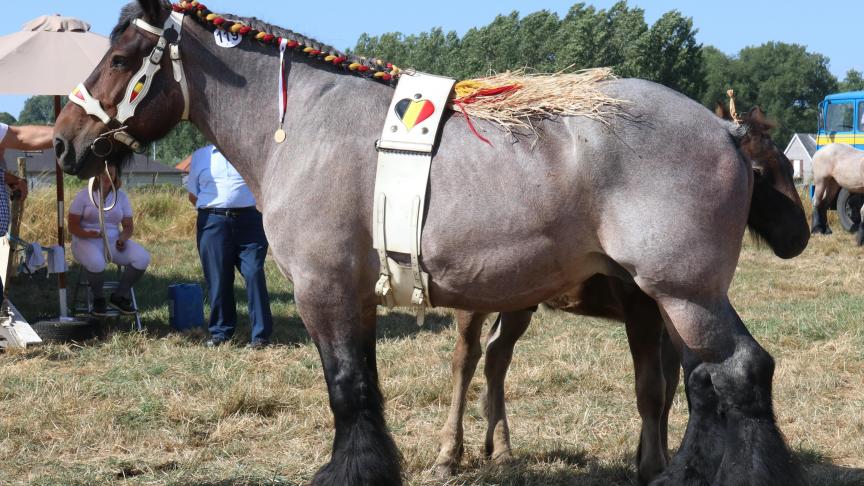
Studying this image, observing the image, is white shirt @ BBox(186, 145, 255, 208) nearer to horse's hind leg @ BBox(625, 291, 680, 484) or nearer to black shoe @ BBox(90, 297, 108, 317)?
black shoe @ BBox(90, 297, 108, 317)

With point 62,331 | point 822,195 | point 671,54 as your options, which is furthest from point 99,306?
point 671,54

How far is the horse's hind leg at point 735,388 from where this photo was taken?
313cm

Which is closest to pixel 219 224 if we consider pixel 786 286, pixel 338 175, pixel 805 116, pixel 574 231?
pixel 338 175

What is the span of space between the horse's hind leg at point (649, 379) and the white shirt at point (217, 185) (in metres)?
4.54

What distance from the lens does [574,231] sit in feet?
10.4

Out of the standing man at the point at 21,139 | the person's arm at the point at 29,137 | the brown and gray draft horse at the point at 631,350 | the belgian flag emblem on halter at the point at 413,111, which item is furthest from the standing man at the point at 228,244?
the belgian flag emblem on halter at the point at 413,111

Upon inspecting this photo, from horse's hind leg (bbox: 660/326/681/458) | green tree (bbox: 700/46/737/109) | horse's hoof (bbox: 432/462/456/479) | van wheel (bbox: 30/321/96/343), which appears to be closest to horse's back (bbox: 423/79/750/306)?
horse's hind leg (bbox: 660/326/681/458)

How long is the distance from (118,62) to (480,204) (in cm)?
169

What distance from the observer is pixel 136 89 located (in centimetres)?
361

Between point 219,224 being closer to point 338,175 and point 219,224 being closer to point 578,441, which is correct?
point 578,441

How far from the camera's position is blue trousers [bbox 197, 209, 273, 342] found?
785 cm

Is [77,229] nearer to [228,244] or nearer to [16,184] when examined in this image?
[16,184]

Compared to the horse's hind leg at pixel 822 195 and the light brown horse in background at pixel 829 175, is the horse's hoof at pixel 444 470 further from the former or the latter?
the horse's hind leg at pixel 822 195

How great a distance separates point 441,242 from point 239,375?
3676 mm
